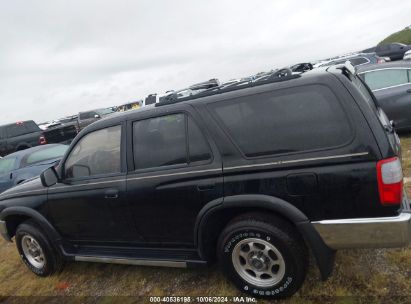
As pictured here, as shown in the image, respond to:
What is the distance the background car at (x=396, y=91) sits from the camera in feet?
26.0

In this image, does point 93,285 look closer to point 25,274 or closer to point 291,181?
point 25,274

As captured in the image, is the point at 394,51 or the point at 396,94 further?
A: the point at 394,51

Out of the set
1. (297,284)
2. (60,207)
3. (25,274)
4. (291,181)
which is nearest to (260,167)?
(291,181)

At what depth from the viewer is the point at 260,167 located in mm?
3039

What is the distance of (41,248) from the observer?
15.0 ft

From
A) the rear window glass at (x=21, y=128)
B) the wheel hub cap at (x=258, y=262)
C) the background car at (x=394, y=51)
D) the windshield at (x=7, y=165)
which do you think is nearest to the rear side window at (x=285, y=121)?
the wheel hub cap at (x=258, y=262)

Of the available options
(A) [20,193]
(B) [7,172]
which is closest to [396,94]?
(A) [20,193]

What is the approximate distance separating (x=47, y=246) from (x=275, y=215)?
2876 mm

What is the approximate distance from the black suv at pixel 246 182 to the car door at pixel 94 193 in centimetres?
1

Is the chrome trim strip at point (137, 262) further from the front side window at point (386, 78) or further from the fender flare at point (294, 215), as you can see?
the front side window at point (386, 78)

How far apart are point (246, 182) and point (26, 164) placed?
24.3ft

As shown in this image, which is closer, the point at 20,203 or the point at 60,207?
the point at 60,207

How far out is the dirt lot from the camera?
3.21 metres

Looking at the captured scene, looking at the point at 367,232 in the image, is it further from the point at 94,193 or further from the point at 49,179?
the point at 49,179
